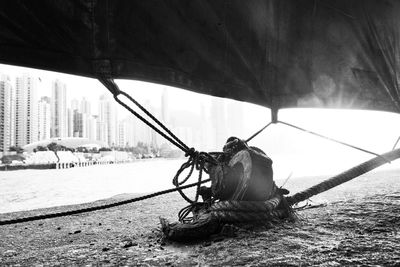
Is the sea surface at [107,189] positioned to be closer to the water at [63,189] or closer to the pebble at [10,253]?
the water at [63,189]

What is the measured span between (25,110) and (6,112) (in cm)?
483

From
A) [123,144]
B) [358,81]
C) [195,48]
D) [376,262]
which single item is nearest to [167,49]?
[195,48]

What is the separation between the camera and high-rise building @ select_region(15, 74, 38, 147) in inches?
2707

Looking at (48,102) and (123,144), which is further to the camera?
(123,144)

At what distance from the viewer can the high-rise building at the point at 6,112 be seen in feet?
208

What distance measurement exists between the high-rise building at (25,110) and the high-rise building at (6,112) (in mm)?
1807

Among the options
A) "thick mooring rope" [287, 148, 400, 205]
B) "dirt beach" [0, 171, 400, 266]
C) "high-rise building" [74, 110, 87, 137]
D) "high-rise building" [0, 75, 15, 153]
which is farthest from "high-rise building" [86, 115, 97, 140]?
"thick mooring rope" [287, 148, 400, 205]

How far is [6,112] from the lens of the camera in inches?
2566

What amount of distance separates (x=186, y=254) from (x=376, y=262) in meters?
1.42

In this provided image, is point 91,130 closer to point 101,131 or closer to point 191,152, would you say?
point 101,131

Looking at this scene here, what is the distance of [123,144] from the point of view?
115938 millimetres

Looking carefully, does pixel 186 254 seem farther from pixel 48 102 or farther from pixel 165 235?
pixel 48 102

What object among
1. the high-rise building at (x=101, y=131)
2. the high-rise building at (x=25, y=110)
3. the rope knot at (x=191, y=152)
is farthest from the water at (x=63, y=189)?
the high-rise building at (x=101, y=131)

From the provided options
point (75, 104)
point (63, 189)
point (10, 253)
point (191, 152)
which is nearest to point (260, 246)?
point (191, 152)
